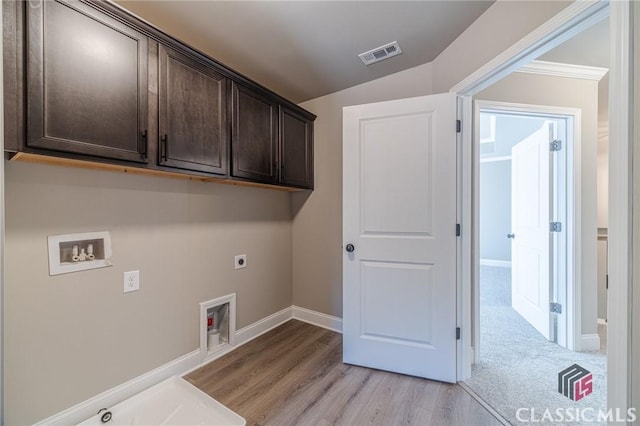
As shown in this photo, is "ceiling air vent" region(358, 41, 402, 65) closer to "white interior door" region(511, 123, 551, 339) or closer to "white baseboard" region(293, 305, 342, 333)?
"white interior door" region(511, 123, 551, 339)

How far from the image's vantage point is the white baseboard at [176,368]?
1.50 m

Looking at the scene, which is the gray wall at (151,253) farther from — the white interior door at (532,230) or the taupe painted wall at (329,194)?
the white interior door at (532,230)

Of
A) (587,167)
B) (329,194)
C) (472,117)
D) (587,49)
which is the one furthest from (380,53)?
(587,167)

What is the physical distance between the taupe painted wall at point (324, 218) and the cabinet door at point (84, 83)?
5.77ft

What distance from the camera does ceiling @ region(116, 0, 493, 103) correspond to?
163 centimetres

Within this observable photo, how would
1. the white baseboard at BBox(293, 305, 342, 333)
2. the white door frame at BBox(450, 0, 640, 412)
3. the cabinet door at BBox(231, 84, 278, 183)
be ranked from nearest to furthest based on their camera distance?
the white door frame at BBox(450, 0, 640, 412), the cabinet door at BBox(231, 84, 278, 183), the white baseboard at BBox(293, 305, 342, 333)

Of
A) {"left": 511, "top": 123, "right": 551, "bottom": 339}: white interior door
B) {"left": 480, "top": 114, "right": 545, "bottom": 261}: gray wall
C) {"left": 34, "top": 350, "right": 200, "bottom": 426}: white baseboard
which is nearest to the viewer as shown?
{"left": 34, "top": 350, "right": 200, "bottom": 426}: white baseboard

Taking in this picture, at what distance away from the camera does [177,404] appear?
5.54ft

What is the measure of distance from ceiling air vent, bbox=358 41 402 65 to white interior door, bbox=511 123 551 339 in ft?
5.67

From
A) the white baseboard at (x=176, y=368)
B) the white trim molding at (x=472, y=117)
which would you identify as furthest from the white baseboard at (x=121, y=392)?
the white trim molding at (x=472, y=117)

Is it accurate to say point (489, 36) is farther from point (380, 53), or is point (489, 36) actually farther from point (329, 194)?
point (329, 194)

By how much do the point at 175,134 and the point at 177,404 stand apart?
1.71 meters

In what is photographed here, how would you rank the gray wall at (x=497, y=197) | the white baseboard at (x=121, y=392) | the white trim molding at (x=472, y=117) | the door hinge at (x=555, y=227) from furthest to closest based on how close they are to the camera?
the gray wall at (x=497, y=197), the door hinge at (x=555, y=227), the white baseboard at (x=121, y=392), the white trim molding at (x=472, y=117)

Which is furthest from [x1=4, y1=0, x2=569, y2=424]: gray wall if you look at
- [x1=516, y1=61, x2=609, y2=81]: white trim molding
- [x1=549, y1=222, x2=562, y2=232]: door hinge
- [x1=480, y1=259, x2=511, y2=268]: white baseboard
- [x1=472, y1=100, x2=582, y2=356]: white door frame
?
[x1=480, y1=259, x2=511, y2=268]: white baseboard
